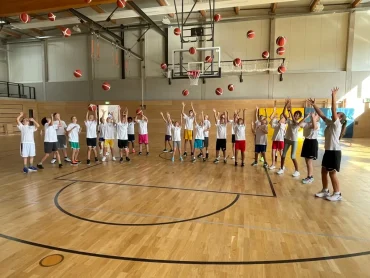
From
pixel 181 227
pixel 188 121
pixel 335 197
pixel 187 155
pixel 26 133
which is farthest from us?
pixel 187 155

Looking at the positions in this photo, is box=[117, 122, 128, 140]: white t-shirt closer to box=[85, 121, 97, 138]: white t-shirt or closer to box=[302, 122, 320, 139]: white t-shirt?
box=[85, 121, 97, 138]: white t-shirt

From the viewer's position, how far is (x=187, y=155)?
9.31 meters

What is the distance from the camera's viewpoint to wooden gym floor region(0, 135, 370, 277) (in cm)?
246

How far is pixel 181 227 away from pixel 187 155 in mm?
6005

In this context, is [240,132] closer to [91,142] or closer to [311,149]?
[311,149]

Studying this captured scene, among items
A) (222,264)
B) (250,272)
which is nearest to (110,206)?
(222,264)

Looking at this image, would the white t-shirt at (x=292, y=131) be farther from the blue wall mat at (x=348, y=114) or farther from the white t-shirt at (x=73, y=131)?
the blue wall mat at (x=348, y=114)

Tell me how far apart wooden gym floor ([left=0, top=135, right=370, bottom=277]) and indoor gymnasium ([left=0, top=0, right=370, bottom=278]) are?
0.02 meters

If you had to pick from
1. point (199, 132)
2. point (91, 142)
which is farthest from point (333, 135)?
point (91, 142)

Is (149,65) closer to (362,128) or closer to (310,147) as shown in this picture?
(310,147)

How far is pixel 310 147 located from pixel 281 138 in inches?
67.1

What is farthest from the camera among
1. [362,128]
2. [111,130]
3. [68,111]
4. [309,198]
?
[68,111]

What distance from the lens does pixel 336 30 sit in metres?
12.8

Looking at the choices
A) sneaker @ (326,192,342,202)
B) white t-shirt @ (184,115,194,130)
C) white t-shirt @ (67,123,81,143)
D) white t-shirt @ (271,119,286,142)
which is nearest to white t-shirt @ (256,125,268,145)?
white t-shirt @ (271,119,286,142)
